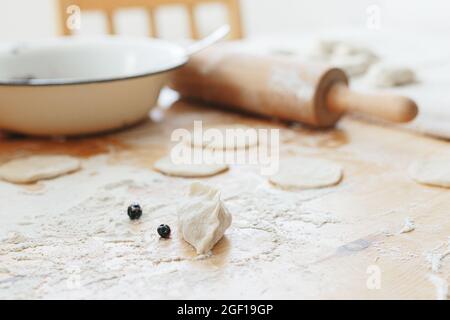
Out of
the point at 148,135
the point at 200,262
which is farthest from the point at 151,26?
the point at 200,262

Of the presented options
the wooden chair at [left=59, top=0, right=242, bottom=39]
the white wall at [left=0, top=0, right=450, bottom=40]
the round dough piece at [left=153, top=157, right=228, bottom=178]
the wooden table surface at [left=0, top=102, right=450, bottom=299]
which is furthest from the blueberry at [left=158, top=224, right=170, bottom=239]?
the white wall at [left=0, top=0, right=450, bottom=40]

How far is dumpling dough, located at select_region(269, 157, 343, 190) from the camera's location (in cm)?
99

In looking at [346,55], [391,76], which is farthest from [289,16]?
[391,76]

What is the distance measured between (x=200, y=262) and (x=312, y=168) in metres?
0.37

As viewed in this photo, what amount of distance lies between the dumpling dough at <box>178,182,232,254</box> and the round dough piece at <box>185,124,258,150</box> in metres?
0.31

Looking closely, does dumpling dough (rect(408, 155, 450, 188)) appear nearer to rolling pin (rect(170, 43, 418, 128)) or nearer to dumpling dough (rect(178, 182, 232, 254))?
rolling pin (rect(170, 43, 418, 128))

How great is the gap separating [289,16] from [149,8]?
76.2 inches

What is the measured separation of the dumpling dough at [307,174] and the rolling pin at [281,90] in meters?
0.17

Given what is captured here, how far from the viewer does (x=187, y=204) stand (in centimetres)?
87

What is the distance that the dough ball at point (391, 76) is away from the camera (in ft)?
4.63

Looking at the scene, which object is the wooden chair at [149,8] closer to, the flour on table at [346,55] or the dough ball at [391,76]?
the flour on table at [346,55]

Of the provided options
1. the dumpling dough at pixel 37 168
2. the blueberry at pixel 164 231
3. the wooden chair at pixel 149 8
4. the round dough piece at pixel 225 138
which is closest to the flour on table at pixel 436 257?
the blueberry at pixel 164 231

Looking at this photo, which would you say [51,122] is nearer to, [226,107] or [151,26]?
[226,107]

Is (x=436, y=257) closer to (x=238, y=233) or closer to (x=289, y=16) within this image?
(x=238, y=233)
